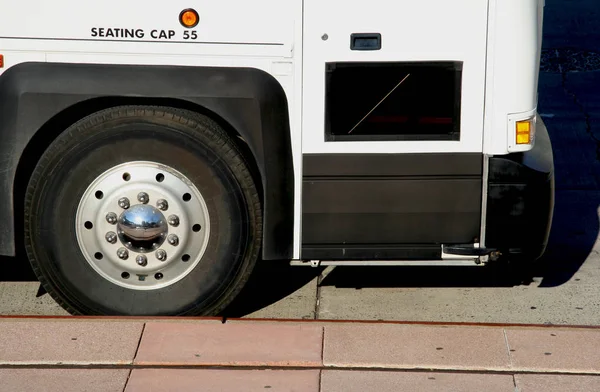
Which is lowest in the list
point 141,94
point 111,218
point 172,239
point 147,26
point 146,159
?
point 172,239

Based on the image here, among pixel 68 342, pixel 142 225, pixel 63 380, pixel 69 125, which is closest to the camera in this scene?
pixel 63 380

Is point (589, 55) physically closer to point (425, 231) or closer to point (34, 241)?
point (425, 231)

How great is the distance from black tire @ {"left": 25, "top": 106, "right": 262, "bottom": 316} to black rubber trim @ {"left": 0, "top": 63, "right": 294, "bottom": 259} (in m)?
0.13

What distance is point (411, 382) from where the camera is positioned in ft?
16.1

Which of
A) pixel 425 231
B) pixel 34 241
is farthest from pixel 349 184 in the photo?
pixel 34 241

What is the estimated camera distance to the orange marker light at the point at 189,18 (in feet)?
→ 17.0

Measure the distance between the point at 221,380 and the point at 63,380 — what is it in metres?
0.70

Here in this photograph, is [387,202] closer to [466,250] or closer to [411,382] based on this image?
[466,250]

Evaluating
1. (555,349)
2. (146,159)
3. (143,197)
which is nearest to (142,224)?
(143,197)

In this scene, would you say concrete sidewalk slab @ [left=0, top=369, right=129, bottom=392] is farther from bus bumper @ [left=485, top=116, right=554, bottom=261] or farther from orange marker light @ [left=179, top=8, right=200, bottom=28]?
bus bumper @ [left=485, top=116, right=554, bottom=261]

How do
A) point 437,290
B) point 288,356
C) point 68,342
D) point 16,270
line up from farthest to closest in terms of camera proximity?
point 16,270, point 437,290, point 68,342, point 288,356

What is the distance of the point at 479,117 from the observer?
5.28m

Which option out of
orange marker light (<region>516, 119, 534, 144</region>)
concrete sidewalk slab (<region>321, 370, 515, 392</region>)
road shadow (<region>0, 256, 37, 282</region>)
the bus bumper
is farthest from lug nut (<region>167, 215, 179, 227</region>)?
orange marker light (<region>516, 119, 534, 144</region>)

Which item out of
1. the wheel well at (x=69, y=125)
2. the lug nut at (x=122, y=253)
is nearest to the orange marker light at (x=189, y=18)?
the wheel well at (x=69, y=125)
